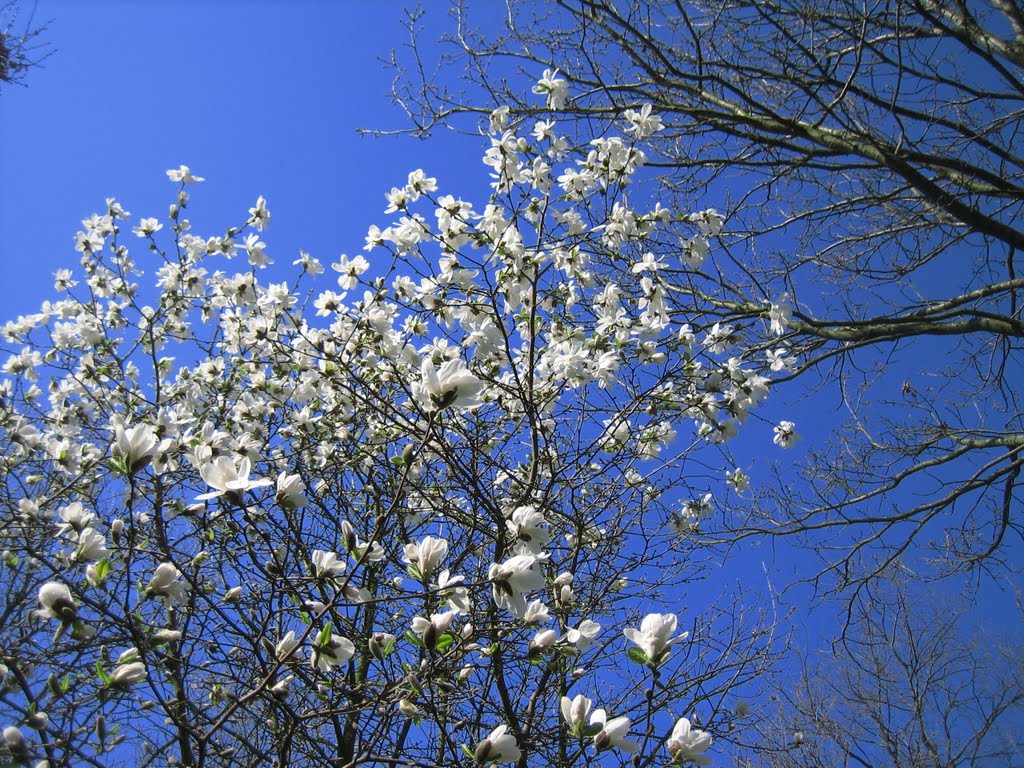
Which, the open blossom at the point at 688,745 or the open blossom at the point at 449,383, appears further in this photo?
the open blossom at the point at 688,745

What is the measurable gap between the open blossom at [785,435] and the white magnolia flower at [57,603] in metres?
3.51

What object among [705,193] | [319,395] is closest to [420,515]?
[319,395]

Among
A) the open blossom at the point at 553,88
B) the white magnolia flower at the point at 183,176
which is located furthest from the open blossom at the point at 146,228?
the open blossom at the point at 553,88

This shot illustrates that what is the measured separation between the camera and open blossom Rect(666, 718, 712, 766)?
164 cm

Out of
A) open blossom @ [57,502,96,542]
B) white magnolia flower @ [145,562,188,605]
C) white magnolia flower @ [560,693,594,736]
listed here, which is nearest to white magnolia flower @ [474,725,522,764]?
white magnolia flower @ [560,693,594,736]

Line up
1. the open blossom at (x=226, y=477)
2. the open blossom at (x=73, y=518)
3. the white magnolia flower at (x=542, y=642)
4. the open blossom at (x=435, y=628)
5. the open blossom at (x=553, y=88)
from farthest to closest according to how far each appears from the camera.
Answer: the open blossom at (x=553, y=88), the open blossom at (x=73, y=518), the white magnolia flower at (x=542, y=642), the open blossom at (x=435, y=628), the open blossom at (x=226, y=477)

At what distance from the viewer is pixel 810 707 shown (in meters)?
7.28

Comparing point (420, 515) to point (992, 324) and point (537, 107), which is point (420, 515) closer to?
point (537, 107)

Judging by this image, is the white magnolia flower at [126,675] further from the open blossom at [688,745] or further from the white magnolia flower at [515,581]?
the open blossom at [688,745]

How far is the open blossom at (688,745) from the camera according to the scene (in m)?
1.64

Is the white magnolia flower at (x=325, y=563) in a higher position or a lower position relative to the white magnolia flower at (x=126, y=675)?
higher

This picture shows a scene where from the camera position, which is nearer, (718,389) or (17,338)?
(718,389)

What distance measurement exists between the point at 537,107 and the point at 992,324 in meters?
3.69

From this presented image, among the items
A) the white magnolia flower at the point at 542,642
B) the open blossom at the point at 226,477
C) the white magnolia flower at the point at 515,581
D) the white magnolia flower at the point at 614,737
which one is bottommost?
the white magnolia flower at the point at 614,737
